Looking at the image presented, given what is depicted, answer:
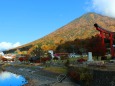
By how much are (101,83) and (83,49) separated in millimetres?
114507

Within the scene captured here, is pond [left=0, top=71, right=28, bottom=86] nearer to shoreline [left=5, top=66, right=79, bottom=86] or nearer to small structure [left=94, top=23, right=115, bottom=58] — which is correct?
shoreline [left=5, top=66, right=79, bottom=86]

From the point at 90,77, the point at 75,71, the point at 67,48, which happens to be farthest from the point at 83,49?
the point at 90,77

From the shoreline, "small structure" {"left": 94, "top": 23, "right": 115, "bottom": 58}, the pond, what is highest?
"small structure" {"left": 94, "top": 23, "right": 115, "bottom": 58}

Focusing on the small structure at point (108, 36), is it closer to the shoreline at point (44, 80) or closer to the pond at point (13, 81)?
the shoreline at point (44, 80)

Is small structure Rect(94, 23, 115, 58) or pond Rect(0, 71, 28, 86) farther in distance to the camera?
small structure Rect(94, 23, 115, 58)

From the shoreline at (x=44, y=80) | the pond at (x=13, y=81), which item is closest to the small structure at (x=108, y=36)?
the shoreline at (x=44, y=80)

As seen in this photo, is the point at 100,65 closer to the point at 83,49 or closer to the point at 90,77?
the point at 90,77

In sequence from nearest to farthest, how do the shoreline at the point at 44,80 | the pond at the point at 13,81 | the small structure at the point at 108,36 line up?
1. the shoreline at the point at 44,80
2. the pond at the point at 13,81
3. the small structure at the point at 108,36

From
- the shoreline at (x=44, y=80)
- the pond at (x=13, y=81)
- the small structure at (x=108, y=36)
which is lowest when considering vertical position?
the pond at (x=13, y=81)

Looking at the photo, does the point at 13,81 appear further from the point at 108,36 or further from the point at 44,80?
the point at 108,36

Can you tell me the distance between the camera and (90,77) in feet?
137

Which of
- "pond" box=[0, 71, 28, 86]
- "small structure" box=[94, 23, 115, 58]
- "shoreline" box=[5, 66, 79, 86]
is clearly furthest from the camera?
"small structure" box=[94, 23, 115, 58]

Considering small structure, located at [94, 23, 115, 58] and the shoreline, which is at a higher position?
Result: small structure, located at [94, 23, 115, 58]

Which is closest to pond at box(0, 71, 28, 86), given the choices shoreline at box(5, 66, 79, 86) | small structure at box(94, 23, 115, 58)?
shoreline at box(5, 66, 79, 86)
